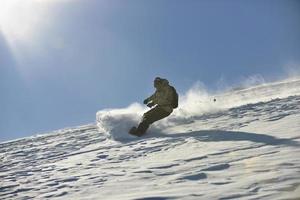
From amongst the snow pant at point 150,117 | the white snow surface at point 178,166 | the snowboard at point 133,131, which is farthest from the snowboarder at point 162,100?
the white snow surface at point 178,166

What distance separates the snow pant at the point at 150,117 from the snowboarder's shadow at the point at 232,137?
1117 mm

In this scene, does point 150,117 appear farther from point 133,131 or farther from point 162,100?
point 133,131

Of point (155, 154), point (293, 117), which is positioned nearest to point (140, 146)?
point (155, 154)

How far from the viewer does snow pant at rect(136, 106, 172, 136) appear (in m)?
15.7

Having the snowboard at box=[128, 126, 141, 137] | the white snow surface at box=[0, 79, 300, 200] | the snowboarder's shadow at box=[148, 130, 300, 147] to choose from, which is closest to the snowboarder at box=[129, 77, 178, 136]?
the snowboard at box=[128, 126, 141, 137]

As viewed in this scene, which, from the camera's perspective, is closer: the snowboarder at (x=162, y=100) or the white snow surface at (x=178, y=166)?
the white snow surface at (x=178, y=166)

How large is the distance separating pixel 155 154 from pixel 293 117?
4.21 meters

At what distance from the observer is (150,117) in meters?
16.4

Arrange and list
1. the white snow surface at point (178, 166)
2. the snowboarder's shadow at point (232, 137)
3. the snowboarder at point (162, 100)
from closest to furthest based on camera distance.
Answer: the white snow surface at point (178, 166), the snowboarder's shadow at point (232, 137), the snowboarder at point (162, 100)

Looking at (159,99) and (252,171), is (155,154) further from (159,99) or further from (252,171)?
(159,99)

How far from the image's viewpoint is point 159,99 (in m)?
16.8

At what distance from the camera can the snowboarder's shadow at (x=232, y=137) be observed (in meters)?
8.99

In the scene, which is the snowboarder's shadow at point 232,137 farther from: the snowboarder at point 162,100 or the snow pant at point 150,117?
the snowboarder at point 162,100

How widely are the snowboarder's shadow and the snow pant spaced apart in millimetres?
1117
